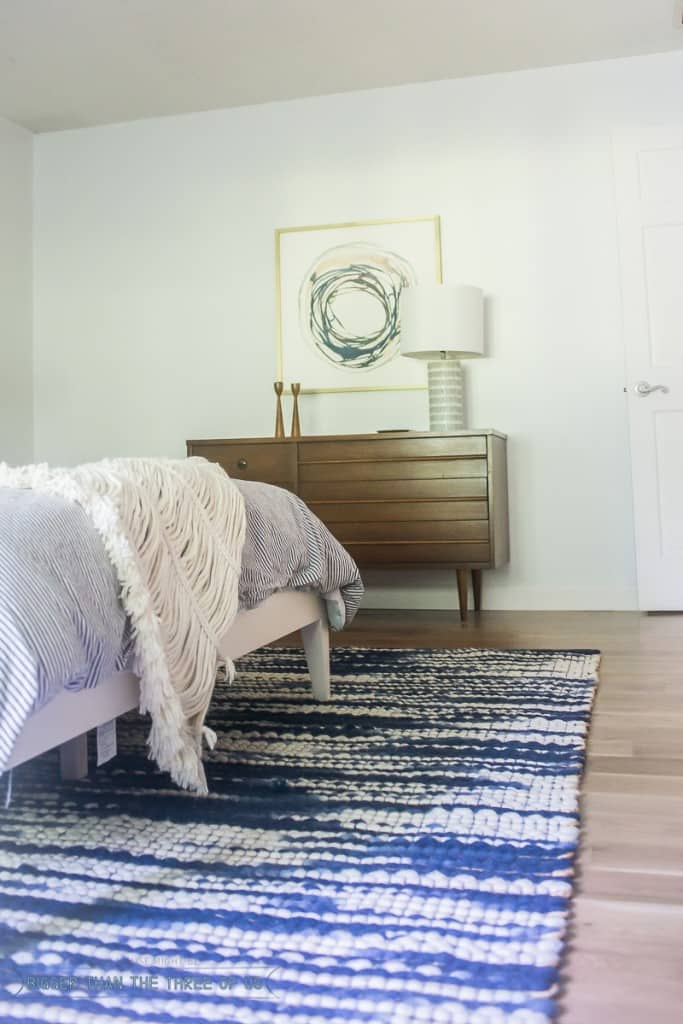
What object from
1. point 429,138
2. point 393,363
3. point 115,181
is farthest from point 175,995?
point 115,181

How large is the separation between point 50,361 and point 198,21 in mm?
1894

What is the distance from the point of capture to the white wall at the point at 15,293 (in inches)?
186

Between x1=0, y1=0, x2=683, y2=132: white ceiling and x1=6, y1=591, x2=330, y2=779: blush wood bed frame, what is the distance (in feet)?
8.36

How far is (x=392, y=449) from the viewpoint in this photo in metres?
3.91

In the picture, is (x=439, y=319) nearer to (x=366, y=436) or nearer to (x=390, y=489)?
(x=366, y=436)

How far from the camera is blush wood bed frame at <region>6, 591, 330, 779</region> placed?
1.20 metres

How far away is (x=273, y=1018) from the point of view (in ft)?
3.01

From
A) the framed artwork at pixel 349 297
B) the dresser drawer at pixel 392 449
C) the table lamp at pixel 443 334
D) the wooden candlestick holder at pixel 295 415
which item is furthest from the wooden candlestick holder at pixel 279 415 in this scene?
the table lamp at pixel 443 334

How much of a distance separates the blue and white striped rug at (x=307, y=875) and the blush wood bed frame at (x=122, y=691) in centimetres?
18

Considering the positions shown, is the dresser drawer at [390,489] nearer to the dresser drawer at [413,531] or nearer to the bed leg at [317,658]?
the dresser drawer at [413,531]

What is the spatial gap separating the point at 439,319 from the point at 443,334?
0.06 meters

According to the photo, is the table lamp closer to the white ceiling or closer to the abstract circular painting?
the abstract circular painting

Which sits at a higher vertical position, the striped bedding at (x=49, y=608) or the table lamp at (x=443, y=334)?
the table lamp at (x=443, y=334)

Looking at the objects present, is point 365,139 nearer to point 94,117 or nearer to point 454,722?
point 94,117
